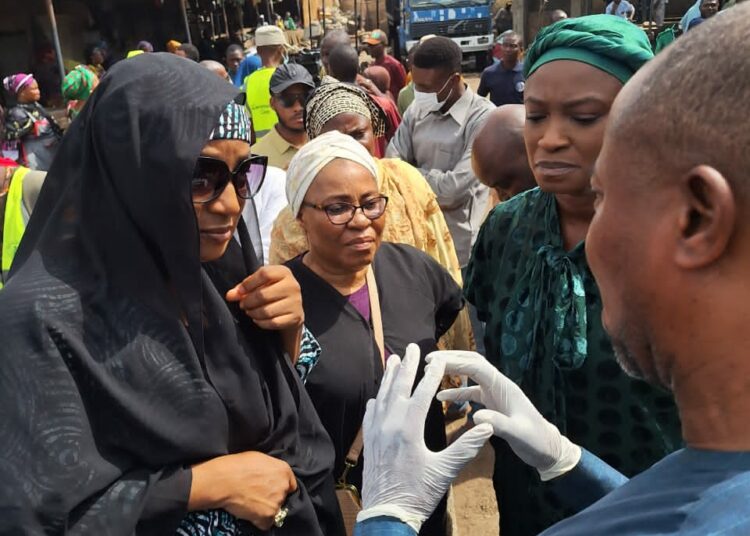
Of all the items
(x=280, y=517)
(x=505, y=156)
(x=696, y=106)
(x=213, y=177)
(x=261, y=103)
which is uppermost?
(x=696, y=106)

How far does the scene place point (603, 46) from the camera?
167 cm

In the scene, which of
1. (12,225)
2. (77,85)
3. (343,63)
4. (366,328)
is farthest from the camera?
(77,85)

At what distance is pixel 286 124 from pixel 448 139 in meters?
0.95

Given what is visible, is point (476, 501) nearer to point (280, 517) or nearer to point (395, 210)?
point (395, 210)

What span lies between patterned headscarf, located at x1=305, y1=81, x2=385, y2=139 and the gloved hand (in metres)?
2.06

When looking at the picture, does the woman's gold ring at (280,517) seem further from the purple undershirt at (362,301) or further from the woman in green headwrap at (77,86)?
the woman in green headwrap at (77,86)


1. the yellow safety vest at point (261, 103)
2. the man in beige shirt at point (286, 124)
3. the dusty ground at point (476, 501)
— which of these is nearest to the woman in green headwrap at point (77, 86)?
the yellow safety vest at point (261, 103)

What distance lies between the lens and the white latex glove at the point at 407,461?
1273 millimetres

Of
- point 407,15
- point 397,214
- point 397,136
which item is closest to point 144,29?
point 407,15

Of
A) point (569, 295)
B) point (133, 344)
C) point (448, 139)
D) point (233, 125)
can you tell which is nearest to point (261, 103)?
point (448, 139)

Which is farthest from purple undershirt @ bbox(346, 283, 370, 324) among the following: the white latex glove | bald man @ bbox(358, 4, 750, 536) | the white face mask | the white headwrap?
the white face mask

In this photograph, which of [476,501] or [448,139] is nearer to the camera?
[476,501]

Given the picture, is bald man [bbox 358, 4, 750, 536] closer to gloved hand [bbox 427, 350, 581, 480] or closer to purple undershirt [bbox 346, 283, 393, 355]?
gloved hand [bbox 427, 350, 581, 480]

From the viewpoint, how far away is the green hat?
A: 5.48 feet
